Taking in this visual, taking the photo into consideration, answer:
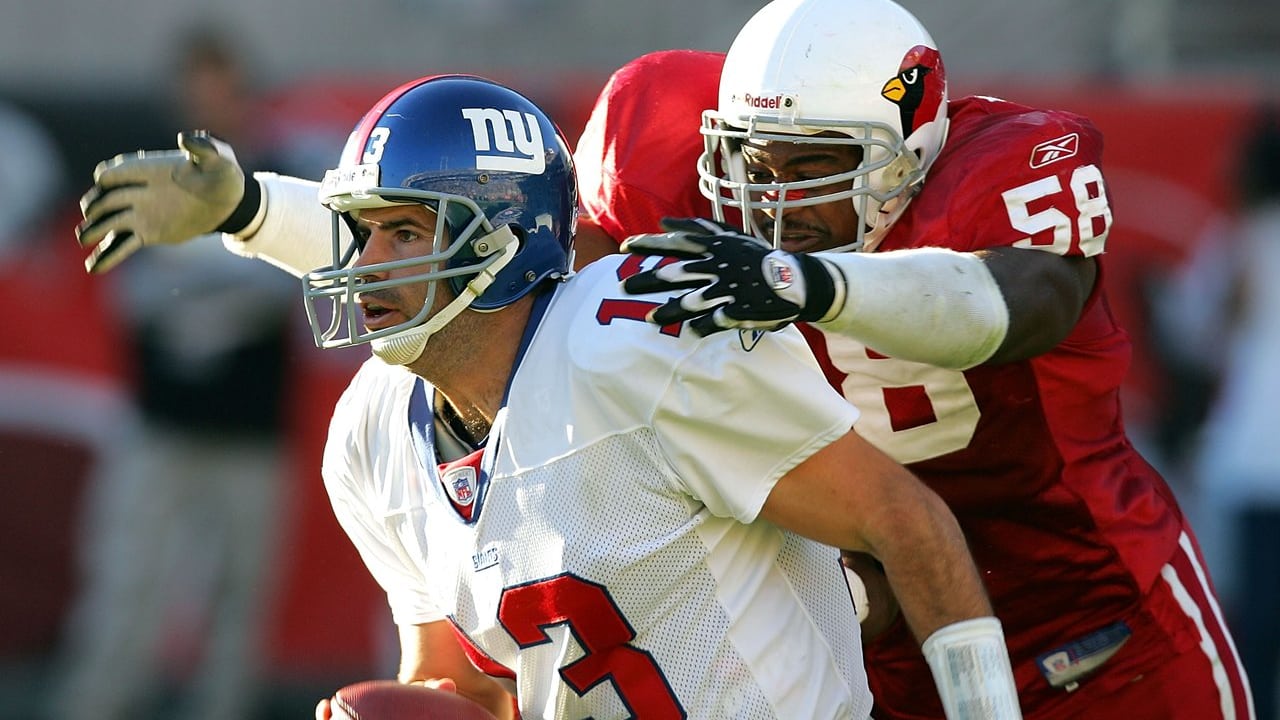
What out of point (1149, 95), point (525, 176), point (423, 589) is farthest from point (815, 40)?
point (1149, 95)

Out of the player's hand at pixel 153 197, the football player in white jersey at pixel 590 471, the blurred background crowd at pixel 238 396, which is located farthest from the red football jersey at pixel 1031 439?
the blurred background crowd at pixel 238 396

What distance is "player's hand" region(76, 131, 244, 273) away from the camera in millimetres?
3314

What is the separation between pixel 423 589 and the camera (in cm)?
302

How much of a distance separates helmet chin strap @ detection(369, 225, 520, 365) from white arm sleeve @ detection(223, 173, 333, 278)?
74 cm

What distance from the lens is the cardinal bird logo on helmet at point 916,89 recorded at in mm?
3205

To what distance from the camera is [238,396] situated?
6.05 meters

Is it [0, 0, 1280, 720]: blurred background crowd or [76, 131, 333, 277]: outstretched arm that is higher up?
[76, 131, 333, 277]: outstretched arm

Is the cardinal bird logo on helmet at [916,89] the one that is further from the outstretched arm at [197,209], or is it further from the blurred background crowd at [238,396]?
the blurred background crowd at [238,396]

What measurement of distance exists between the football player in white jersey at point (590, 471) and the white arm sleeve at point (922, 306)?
12 cm

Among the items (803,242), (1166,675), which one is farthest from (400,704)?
(1166,675)

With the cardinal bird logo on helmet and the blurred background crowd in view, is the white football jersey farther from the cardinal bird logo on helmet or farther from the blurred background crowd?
the blurred background crowd

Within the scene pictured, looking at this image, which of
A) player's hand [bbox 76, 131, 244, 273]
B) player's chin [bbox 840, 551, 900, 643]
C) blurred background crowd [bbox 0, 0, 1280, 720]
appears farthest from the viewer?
blurred background crowd [bbox 0, 0, 1280, 720]

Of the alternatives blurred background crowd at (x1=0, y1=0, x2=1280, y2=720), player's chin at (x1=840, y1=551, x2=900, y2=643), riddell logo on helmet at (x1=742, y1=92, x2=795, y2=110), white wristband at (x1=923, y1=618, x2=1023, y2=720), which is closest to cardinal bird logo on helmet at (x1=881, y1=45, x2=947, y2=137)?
riddell logo on helmet at (x1=742, y1=92, x2=795, y2=110)

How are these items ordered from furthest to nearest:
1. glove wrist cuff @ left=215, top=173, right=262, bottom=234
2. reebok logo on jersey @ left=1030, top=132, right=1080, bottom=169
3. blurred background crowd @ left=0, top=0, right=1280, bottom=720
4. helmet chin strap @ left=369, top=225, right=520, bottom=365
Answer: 1. blurred background crowd @ left=0, top=0, right=1280, bottom=720
2. glove wrist cuff @ left=215, top=173, right=262, bottom=234
3. reebok logo on jersey @ left=1030, top=132, right=1080, bottom=169
4. helmet chin strap @ left=369, top=225, right=520, bottom=365
